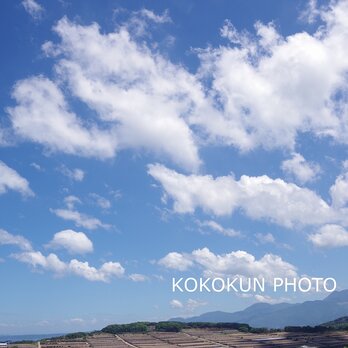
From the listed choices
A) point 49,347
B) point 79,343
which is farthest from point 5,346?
point 79,343

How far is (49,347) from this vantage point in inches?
4897

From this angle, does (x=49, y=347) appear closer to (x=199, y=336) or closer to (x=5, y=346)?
(x=5, y=346)

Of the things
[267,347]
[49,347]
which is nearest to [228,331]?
[267,347]

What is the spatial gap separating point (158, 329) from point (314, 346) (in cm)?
7655

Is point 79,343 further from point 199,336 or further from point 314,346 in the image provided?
point 314,346

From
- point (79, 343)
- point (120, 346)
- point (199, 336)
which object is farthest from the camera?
point (199, 336)

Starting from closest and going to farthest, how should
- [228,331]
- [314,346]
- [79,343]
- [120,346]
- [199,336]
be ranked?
1. [314,346]
2. [120,346]
3. [79,343]
4. [199,336]
5. [228,331]

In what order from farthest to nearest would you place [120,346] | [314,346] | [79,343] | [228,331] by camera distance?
1. [228,331]
2. [79,343]
3. [120,346]
4. [314,346]

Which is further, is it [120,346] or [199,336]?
[199,336]

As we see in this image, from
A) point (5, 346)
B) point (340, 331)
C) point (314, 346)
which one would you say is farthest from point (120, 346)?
point (340, 331)

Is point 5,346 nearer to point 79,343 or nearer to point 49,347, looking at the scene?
point 49,347

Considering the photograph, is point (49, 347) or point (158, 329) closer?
point (49, 347)

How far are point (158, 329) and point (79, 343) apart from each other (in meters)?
48.7

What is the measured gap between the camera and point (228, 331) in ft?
582
